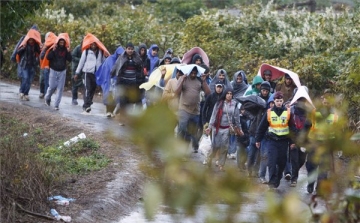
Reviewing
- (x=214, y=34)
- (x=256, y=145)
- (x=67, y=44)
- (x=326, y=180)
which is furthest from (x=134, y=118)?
→ (x=214, y=34)

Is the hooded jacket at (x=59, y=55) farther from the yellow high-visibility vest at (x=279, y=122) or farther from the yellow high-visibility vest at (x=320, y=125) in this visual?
the yellow high-visibility vest at (x=320, y=125)

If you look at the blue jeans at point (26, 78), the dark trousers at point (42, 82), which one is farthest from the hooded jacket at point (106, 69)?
the dark trousers at point (42, 82)

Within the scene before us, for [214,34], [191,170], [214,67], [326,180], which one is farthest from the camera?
[214,34]

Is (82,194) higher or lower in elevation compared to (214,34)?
lower

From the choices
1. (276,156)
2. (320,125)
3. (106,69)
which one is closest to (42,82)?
(106,69)

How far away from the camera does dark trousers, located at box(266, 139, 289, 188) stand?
12570 millimetres

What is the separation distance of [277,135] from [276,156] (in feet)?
1.15

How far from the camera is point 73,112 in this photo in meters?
18.4

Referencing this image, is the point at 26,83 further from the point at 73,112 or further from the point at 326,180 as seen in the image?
the point at 326,180

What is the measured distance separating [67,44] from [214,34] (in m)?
6.15

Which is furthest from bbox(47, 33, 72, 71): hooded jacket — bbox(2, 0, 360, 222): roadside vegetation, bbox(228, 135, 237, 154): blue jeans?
bbox(228, 135, 237, 154): blue jeans

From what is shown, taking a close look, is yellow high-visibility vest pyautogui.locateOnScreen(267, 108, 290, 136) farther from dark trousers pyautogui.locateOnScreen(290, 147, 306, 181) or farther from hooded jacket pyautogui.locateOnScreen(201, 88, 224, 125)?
hooded jacket pyautogui.locateOnScreen(201, 88, 224, 125)

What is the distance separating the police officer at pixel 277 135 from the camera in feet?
41.0

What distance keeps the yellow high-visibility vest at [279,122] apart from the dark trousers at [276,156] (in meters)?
0.16
